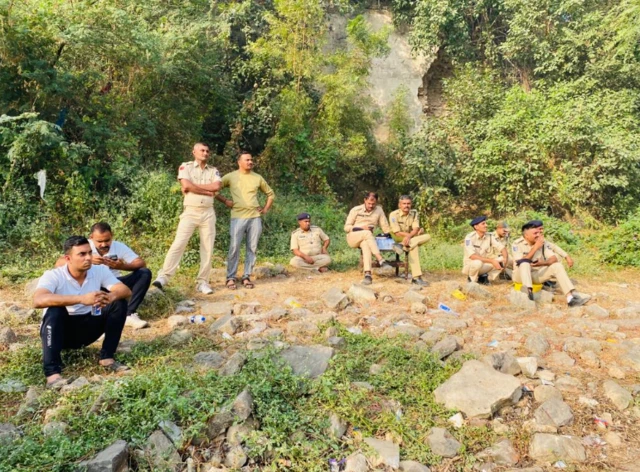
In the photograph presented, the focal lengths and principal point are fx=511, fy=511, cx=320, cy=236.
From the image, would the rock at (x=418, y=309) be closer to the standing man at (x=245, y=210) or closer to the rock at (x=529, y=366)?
the rock at (x=529, y=366)

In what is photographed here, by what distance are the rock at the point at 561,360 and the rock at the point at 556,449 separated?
1293 millimetres

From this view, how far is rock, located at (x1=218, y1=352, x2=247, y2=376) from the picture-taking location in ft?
12.8

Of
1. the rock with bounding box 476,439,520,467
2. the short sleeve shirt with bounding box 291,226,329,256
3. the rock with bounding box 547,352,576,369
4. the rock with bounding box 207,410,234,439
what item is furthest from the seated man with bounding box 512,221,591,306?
the rock with bounding box 207,410,234,439

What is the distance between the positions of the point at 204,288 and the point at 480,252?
12.9ft

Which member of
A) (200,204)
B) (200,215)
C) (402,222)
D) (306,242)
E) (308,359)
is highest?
(200,204)

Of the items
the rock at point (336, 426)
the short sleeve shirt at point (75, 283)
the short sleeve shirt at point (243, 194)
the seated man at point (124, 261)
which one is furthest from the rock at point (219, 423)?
the short sleeve shirt at point (243, 194)

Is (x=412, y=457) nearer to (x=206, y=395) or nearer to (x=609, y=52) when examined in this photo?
(x=206, y=395)

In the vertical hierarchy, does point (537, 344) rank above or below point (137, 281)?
below

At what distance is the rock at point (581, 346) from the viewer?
4.88m

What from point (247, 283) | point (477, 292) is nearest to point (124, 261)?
point (247, 283)

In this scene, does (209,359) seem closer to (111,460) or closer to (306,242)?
(111,460)

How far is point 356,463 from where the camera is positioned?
3160mm

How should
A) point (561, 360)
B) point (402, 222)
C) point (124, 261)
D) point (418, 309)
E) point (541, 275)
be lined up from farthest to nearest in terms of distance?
point (402, 222)
point (541, 275)
point (418, 309)
point (124, 261)
point (561, 360)

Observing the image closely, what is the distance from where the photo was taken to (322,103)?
13.1m
